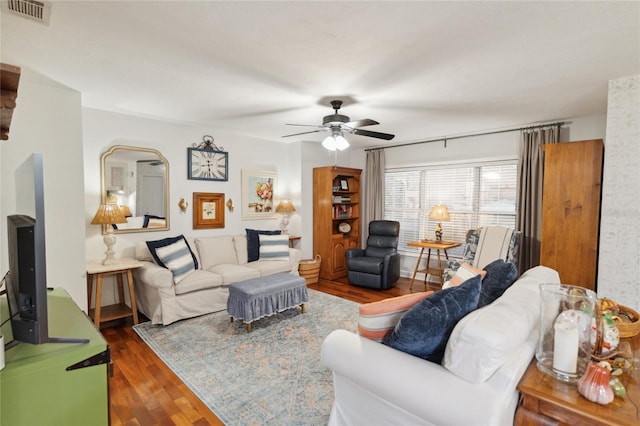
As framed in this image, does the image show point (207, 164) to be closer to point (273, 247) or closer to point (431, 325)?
point (273, 247)

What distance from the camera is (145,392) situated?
7.62ft

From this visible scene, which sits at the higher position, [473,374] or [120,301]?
[473,374]

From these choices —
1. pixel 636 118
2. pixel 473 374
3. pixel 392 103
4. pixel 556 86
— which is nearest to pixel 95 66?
pixel 392 103

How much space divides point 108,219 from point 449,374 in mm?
3507

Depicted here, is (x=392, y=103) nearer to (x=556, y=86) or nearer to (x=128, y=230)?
(x=556, y=86)

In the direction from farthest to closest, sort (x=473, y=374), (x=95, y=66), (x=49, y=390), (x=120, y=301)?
(x=120, y=301), (x=95, y=66), (x=473, y=374), (x=49, y=390)

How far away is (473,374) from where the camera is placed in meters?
1.29

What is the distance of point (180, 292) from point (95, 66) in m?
2.26

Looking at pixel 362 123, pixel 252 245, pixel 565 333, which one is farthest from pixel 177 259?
pixel 565 333

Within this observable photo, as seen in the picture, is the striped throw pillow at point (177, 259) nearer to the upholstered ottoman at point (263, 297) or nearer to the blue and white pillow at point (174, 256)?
the blue and white pillow at point (174, 256)

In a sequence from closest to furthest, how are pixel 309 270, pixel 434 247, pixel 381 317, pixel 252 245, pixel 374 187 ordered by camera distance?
pixel 381 317, pixel 434 247, pixel 252 245, pixel 309 270, pixel 374 187

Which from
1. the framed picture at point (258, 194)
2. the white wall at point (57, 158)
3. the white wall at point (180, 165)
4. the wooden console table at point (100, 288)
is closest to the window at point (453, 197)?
the white wall at point (180, 165)

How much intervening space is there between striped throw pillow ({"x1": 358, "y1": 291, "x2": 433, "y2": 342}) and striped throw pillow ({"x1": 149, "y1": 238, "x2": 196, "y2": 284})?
2621 mm

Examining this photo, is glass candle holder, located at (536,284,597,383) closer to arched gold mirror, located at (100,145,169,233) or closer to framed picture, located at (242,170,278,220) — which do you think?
arched gold mirror, located at (100,145,169,233)
